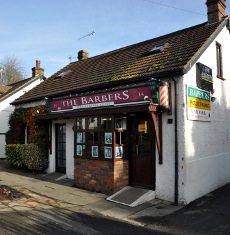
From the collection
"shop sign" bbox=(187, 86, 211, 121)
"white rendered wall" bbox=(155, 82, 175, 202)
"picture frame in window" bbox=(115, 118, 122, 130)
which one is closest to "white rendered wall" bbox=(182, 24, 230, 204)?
"shop sign" bbox=(187, 86, 211, 121)

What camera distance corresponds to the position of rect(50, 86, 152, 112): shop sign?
26.2 ft

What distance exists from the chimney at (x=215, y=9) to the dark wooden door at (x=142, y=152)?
17.0 feet

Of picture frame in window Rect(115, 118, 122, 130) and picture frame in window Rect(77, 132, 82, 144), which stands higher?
picture frame in window Rect(115, 118, 122, 130)

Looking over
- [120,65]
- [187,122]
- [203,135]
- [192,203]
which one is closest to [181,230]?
[192,203]

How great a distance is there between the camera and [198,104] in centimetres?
819

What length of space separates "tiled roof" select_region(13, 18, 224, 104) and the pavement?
3727 mm

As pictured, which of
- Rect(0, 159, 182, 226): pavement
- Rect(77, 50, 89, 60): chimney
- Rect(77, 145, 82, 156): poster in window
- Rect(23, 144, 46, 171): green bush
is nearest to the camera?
Rect(0, 159, 182, 226): pavement

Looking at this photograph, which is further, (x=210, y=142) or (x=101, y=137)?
(x=210, y=142)

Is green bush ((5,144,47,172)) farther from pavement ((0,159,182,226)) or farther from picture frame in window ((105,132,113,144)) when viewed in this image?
picture frame in window ((105,132,113,144))

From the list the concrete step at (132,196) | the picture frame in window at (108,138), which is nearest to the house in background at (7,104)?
the picture frame in window at (108,138)

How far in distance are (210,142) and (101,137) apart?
368cm

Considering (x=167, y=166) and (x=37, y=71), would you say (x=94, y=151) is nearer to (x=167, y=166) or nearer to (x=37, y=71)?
(x=167, y=166)

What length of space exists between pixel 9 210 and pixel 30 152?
5.73 metres

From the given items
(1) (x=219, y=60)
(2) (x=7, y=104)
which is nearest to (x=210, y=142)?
(1) (x=219, y=60)
